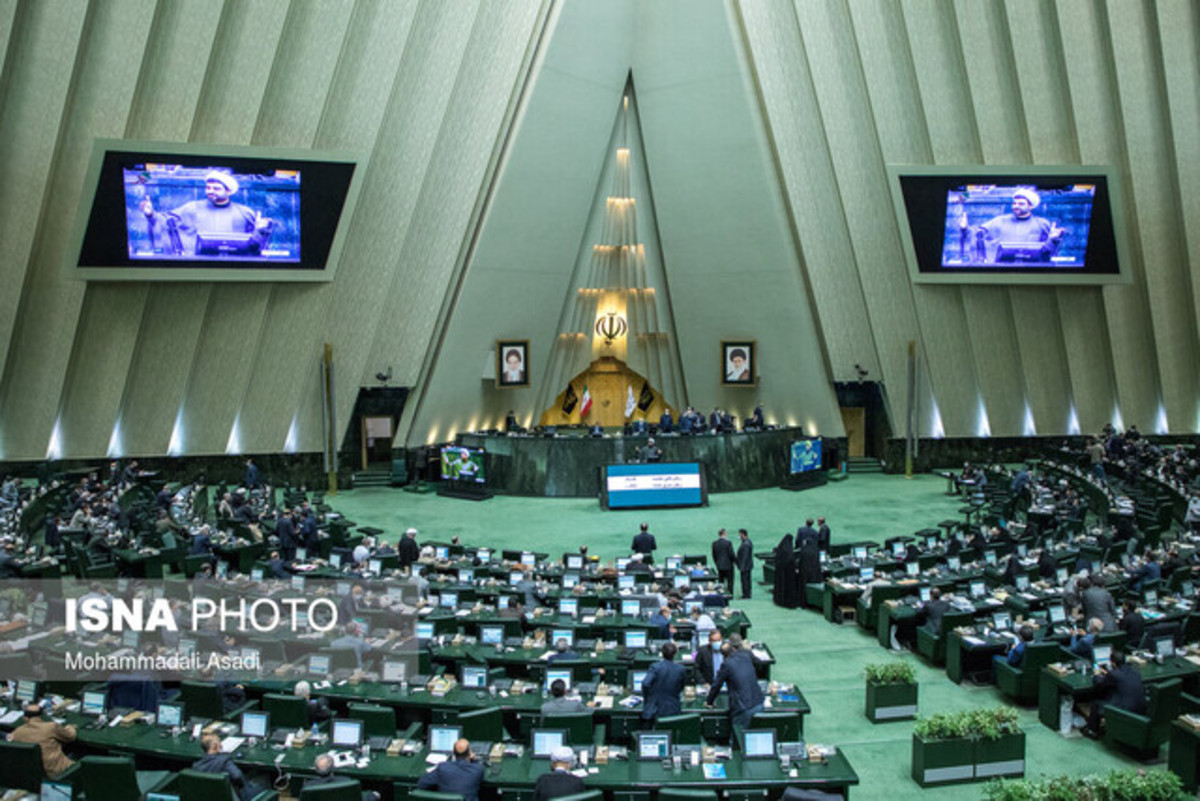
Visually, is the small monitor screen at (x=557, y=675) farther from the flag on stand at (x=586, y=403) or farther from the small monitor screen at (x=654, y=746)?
the flag on stand at (x=586, y=403)

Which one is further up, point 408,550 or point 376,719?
point 408,550

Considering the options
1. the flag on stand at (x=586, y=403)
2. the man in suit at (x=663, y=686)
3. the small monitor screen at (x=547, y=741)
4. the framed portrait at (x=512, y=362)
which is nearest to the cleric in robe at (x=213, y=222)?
the framed portrait at (x=512, y=362)

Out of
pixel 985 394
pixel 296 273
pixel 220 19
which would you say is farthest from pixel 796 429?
pixel 220 19

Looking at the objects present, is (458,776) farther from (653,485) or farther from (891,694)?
(653,485)

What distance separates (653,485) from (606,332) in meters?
9.72

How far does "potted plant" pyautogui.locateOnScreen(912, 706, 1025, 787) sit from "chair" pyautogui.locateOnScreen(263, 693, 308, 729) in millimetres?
5688

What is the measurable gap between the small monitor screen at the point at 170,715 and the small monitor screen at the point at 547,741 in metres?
3.43

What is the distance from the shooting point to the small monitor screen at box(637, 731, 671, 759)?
27.0ft

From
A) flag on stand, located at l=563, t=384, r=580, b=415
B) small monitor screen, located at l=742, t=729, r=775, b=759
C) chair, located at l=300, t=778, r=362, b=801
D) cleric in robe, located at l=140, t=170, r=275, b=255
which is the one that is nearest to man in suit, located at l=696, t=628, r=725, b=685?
small monitor screen, located at l=742, t=729, r=775, b=759

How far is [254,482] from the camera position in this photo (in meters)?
25.0

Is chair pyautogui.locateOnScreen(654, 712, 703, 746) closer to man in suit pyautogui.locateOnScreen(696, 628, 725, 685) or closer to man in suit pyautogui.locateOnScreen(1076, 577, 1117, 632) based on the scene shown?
man in suit pyautogui.locateOnScreen(696, 628, 725, 685)

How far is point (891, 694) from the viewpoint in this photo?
10406mm

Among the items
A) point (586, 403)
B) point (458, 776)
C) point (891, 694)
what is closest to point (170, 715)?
point (458, 776)

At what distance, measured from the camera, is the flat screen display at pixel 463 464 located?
86.0 ft
